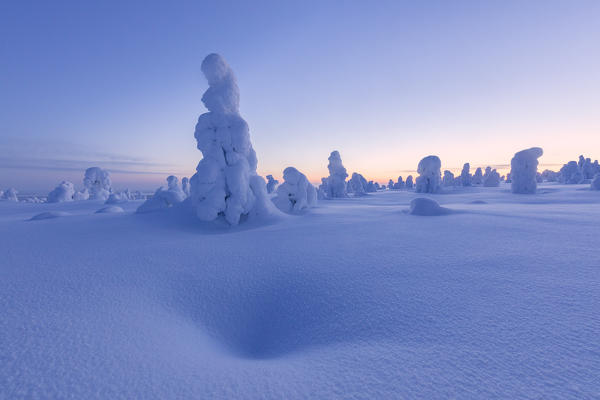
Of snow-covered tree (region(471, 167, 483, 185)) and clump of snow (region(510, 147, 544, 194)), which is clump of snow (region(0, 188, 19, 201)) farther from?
snow-covered tree (region(471, 167, 483, 185))

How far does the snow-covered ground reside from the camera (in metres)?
2.17

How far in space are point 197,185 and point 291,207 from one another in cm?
766

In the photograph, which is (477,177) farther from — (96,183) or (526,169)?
(96,183)

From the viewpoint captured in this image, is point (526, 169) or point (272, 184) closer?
point (526, 169)

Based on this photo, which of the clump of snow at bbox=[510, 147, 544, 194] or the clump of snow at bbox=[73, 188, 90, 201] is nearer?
the clump of snow at bbox=[510, 147, 544, 194]

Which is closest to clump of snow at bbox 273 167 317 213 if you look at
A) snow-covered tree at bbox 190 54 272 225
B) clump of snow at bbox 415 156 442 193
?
snow-covered tree at bbox 190 54 272 225

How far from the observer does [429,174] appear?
37500 millimetres

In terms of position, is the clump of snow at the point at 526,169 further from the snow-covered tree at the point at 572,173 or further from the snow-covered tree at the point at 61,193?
the snow-covered tree at the point at 61,193

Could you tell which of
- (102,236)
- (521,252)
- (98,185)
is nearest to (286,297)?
(521,252)

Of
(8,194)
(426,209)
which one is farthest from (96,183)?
(426,209)

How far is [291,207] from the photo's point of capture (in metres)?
17.4

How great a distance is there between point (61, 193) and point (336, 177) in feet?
126

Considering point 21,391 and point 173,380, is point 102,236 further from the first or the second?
point 173,380

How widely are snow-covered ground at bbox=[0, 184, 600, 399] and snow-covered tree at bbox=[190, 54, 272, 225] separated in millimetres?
4269
